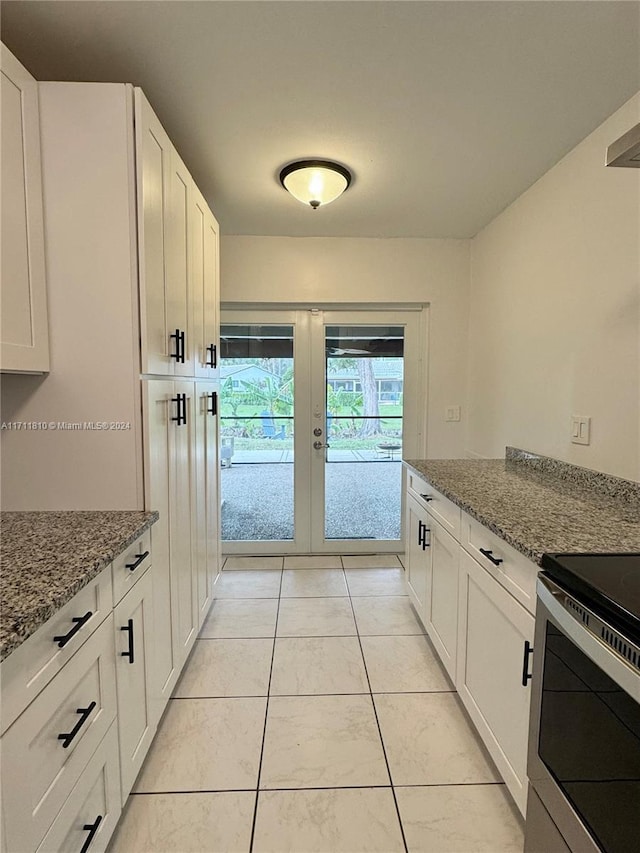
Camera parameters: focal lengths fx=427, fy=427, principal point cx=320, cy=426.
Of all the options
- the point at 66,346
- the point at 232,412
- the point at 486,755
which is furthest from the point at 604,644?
the point at 232,412

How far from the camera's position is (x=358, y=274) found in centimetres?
317

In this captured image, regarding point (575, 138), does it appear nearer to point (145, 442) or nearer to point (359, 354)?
point (359, 354)

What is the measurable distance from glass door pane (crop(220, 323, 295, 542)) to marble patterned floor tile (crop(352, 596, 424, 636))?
3.23 ft

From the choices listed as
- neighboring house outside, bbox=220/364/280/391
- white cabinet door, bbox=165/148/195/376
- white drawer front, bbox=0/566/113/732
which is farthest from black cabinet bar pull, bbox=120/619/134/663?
neighboring house outside, bbox=220/364/280/391

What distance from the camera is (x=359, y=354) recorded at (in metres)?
3.37

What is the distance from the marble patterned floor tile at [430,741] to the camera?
1.50 metres

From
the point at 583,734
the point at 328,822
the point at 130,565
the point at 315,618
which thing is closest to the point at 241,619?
the point at 315,618

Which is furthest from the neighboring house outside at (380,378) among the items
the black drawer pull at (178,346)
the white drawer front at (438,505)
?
the black drawer pull at (178,346)

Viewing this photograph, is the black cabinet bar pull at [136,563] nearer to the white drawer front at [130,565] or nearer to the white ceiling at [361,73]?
the white drawer front at [130,565]

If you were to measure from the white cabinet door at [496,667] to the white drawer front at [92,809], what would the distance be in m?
1.16

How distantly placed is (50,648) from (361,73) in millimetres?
1983

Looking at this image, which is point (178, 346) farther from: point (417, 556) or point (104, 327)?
point (417, 556)

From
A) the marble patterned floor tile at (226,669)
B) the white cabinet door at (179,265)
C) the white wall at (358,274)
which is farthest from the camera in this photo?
the white wall at (358,274)

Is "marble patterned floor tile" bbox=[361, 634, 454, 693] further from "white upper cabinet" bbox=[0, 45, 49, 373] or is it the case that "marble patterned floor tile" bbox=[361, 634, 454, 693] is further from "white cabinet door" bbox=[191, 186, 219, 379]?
"white upper cabinet" bbox=[0, 45, 49, 373]
